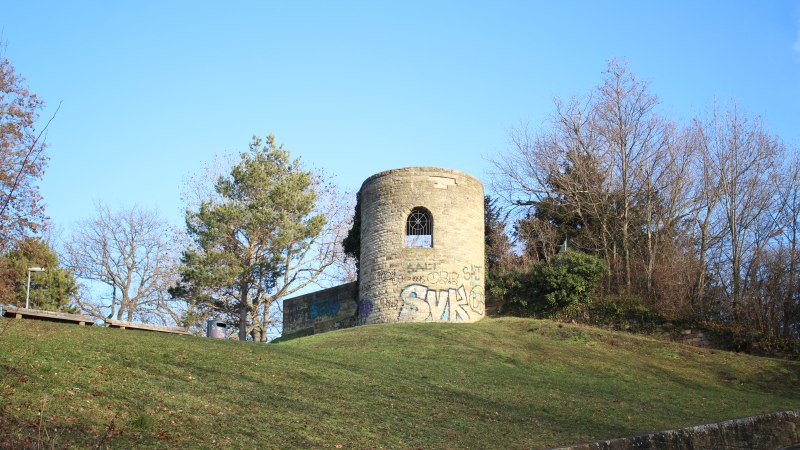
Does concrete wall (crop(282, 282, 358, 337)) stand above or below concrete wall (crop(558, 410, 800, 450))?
above

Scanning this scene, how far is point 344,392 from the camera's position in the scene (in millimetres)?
12031

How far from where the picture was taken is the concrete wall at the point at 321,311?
28.4 m

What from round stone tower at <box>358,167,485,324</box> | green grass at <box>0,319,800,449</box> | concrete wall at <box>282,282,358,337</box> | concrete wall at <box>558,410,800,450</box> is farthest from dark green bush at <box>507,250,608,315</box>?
concrete wall at <box>558,410,800,450</box>

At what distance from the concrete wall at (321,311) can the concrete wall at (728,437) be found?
15597mm

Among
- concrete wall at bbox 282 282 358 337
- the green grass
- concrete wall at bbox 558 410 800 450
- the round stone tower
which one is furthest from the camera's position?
concrete wall at bbox 282 282 358 337

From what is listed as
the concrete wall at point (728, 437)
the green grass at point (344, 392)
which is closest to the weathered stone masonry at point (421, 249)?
the green grass at point (344, 392)

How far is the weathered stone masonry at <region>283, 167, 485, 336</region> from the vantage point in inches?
993

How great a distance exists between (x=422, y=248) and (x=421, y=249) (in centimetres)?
5

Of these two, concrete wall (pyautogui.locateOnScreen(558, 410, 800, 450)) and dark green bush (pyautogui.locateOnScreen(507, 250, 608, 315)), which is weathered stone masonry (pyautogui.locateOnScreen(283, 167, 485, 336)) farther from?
concrete wall (pyautogui.locateOnScreen(558, 410, 800, 450))

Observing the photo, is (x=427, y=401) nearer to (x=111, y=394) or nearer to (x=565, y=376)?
(x=111, y=394)

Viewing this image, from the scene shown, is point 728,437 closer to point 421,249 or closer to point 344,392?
point 344,392

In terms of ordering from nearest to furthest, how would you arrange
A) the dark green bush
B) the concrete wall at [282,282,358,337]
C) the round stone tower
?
the round stone tower
the dark green bush
the concrete wall at [282,282,358,337]

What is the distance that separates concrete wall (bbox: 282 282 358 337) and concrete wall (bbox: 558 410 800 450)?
51.2 feet

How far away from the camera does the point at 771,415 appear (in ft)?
47.9
